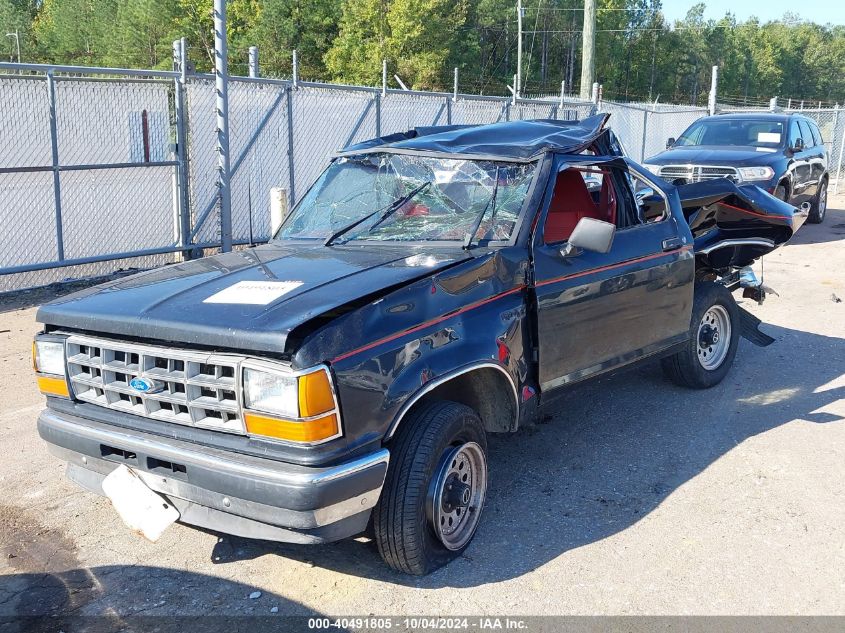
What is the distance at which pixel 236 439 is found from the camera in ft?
10.8

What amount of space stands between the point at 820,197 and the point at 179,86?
11.5m

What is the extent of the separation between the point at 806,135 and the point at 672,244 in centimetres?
1074

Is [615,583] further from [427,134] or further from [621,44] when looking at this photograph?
[621,44]

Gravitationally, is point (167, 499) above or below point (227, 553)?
above

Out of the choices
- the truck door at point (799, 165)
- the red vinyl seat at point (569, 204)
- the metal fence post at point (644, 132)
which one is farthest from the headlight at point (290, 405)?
the metal fence post at point (644, 132)

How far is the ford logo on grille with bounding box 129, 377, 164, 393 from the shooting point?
11.2 ft

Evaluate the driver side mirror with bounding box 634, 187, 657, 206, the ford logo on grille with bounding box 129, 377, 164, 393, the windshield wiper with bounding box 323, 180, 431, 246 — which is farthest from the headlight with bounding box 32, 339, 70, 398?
the driver side mirror with bounding box 634, 187, 657, 206

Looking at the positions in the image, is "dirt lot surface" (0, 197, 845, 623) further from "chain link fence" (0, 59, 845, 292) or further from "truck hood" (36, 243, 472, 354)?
"chain link fence" (0, 59, 845, 292)

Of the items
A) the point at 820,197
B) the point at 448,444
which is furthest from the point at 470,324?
the point at 820,197

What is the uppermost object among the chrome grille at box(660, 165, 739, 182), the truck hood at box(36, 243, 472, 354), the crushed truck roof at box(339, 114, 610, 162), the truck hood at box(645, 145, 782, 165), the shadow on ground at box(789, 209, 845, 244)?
the crushed truck roof at box(339, 114, 610, 162)

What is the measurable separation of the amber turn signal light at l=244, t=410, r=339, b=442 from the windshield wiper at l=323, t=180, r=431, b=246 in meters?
1.57

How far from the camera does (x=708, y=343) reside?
6.32 m

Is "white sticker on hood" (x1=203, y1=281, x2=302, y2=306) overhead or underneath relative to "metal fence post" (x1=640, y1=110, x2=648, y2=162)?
underneath

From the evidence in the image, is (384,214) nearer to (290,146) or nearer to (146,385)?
(146,385)
